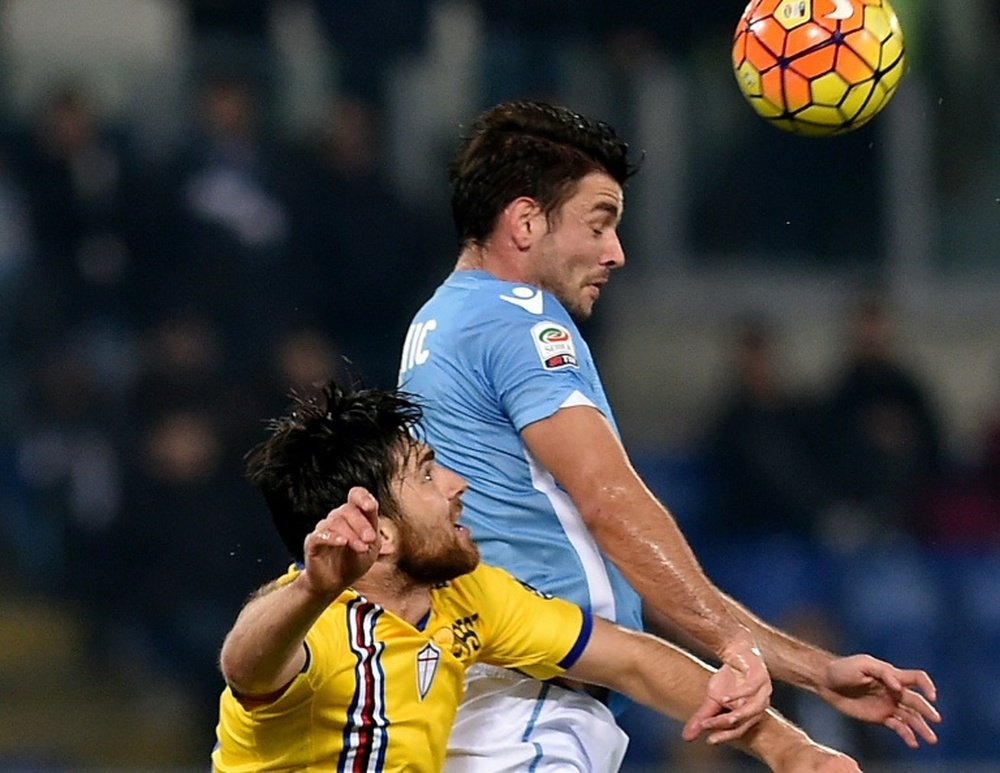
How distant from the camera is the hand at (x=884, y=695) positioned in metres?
3.86

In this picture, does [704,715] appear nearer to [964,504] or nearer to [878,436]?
[878,436]

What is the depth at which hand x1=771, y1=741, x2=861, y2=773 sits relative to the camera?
3.63 m

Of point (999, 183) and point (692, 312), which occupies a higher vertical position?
point (999, 183)

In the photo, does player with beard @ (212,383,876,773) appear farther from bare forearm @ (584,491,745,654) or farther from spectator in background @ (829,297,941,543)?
spectator in background @ (829,297,941,543)

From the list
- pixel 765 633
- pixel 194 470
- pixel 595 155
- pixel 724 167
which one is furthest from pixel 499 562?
pixel 724 167

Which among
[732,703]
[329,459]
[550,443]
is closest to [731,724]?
[732,703]

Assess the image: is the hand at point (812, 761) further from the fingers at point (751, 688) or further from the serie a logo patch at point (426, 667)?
the serie a logo patch at point (426, 667)

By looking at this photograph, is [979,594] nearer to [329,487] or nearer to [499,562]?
[499,562]

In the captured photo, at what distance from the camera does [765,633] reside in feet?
13.4

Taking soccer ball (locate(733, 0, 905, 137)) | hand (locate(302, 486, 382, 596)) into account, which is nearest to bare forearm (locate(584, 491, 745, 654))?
hand (locate(302, 486, 382, 596))

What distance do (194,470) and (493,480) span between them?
529cm

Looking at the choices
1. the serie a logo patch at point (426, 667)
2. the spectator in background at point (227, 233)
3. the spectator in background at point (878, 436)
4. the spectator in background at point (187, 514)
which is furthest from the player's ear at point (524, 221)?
the spectator in background at point (878, 436)

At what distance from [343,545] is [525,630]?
0.93 meters

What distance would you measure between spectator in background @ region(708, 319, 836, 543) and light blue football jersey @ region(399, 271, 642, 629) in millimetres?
5538
